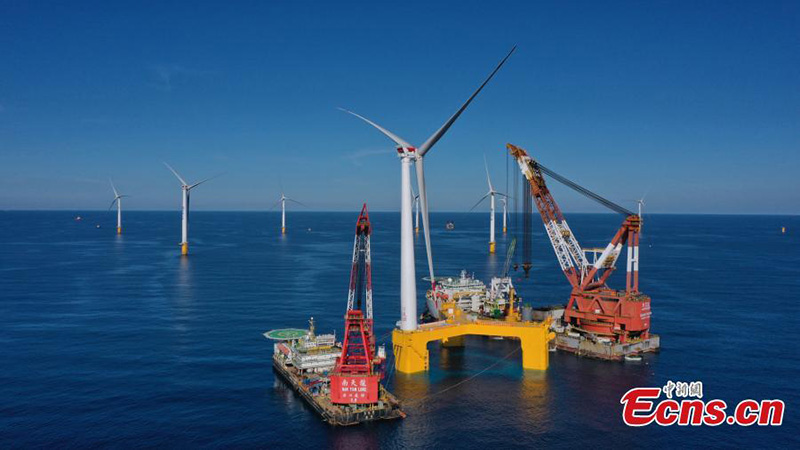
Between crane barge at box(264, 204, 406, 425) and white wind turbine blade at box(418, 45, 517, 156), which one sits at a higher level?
white wind turbine blade at box(418, 45, 517, 156)

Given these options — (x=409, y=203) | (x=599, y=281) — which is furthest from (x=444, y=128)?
A: (x=599, y=281)

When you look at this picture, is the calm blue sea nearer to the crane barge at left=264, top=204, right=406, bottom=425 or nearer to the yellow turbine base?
the crane barge at left=264, top=204, right=406, bottom=425

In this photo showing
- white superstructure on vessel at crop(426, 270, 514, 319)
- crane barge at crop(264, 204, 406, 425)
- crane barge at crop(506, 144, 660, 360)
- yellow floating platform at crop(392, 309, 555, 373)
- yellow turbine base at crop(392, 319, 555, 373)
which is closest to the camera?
crane barge at crop(264, 204, 406, 425)

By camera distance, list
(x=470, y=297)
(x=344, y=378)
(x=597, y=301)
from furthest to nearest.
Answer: (x=470, y=297) → (x=597, y=301) → (x=344, y=378)

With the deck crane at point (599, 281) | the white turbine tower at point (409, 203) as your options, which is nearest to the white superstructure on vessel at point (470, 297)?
the deck crane at point (599, 281)

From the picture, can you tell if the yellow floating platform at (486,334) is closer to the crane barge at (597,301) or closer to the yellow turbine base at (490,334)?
the yellow turbine base at (490,334)

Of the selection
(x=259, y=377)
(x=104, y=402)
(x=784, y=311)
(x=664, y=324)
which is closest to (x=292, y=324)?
(x=259, y=377)

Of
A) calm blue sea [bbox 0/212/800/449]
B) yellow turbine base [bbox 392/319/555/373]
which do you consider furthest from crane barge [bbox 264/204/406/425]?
yellow turbine base [bbox 392/319/555/373]

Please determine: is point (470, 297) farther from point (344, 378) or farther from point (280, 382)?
point (344, 378)
